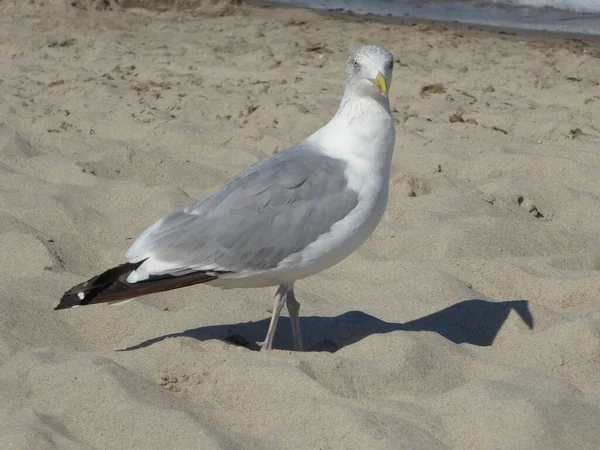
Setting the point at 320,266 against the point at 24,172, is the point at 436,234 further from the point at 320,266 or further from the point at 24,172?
the point at 24,172

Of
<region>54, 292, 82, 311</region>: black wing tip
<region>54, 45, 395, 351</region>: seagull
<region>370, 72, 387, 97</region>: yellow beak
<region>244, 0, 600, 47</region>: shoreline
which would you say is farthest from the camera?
<region>244, 0, 600, 47</region>: shoreline

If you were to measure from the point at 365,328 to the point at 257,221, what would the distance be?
0.60 metres

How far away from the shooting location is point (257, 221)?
369 cm

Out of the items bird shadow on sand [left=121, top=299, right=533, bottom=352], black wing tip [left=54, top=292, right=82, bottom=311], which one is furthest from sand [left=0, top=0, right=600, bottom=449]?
black wing tip [left=54, top=292, right=82, bottom=311]

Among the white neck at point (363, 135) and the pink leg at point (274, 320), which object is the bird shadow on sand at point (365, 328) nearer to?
the pink leg at point (274, 320)

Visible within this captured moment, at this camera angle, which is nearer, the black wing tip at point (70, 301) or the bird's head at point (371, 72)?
the black wing tip at point (70, 301)

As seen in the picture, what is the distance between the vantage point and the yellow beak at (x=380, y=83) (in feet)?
12.3

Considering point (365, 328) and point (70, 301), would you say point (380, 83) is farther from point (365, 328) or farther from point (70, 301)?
point (70, 301)

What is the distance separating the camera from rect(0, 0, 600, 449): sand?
3031 millimetres

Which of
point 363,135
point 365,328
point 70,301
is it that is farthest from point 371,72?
point 70,301

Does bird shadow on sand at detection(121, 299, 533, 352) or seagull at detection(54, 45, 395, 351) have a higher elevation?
seagull at detection(54, 45, 395, 351)

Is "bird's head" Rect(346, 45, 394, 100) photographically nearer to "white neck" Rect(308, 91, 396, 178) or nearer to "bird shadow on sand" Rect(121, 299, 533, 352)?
"white neck" Rect(308, 91, 396, 178)

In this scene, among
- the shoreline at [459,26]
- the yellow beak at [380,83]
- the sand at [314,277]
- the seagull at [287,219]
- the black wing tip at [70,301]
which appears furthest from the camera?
the shoreline at [459,26]

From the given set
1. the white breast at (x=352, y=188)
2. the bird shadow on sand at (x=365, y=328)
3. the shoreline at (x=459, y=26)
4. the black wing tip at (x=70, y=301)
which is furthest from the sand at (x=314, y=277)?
the shoreline at (x=459, y=26)
